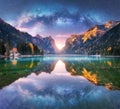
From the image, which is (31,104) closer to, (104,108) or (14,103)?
(14,103)

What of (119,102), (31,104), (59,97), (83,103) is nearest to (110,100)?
(119,102)

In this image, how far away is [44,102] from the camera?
2658 centimetres

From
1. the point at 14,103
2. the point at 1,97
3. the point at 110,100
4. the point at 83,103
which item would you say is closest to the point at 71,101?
the point at 83,103

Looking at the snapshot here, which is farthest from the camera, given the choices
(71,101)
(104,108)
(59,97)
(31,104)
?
(59,97)

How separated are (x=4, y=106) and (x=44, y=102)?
14.1ft

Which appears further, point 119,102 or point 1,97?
point 1,97

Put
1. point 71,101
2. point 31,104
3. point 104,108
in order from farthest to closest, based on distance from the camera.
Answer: point 71,101 < point 31,104 < point 104,108

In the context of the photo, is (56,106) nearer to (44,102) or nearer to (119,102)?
(44,102)

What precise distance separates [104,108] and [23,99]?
902cm

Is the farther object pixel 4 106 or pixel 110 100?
pixel 110 100

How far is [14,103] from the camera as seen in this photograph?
83.7ft

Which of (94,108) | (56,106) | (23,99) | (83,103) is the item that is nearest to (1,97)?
(23,99)

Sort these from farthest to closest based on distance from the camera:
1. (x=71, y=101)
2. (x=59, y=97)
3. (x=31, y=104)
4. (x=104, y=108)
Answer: (x=59, y=97)
(x=71, y=101)
(x=31, y=104)
(x=104, y=108)

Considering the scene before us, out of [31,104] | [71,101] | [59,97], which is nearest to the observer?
[31,104]
